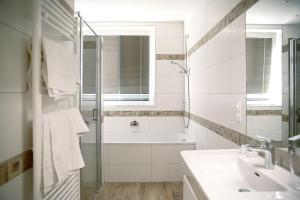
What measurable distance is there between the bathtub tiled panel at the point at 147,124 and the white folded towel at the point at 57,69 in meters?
2.52

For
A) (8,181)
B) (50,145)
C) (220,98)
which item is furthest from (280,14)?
(8,181)

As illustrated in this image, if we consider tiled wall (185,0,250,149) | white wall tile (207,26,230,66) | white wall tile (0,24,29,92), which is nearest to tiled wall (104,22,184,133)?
tiled wall (185,0,250,149)

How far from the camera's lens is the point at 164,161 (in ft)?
11.7

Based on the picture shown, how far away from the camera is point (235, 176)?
4.84 ft

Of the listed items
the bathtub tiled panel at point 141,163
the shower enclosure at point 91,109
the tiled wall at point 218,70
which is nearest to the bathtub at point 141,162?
the bathtub tiled panel at point 141,163

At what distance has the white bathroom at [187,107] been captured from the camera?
120 centimetres

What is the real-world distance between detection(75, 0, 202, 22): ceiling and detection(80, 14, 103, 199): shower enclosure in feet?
2.75

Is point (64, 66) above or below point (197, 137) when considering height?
above

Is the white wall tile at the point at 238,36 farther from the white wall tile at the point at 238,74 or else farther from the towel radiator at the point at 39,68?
the towel radiator at the point at 39,68

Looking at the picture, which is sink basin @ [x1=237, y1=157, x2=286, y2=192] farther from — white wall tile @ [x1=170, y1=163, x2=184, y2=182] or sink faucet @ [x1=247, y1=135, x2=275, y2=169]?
white wall tile @ [x1=170, y1=163, x2=184, y2=182]

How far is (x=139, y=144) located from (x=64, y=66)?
86.6 inches

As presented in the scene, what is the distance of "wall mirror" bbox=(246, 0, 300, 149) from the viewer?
1.27 m

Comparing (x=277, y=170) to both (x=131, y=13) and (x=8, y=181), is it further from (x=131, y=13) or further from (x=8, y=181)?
(x=131, y=13)

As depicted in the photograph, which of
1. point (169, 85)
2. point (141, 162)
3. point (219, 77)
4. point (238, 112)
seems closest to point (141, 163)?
point (141, 162)
